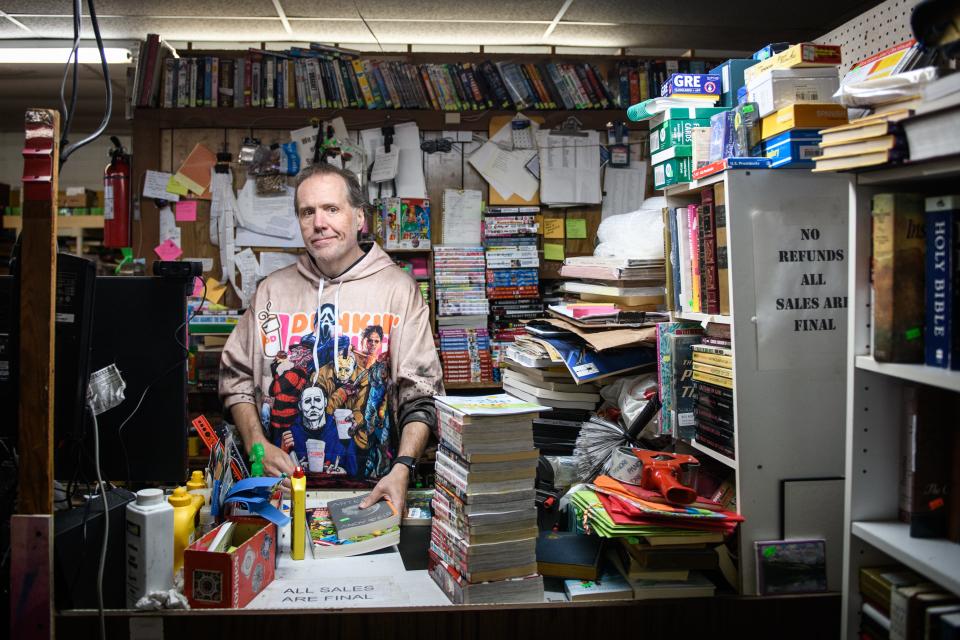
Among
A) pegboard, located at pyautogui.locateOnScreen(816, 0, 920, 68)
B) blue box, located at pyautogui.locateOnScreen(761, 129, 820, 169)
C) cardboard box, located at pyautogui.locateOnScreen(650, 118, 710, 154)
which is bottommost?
blue box, located at pyautogui.locateOnScreen(761, 129, 820, 169)

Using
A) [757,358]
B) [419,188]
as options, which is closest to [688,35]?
[419,188]

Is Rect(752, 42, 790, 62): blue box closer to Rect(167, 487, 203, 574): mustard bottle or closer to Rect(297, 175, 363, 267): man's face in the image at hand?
Rect(297, 175, 363, 267): man's face

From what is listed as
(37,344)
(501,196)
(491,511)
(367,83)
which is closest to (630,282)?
(491,511)

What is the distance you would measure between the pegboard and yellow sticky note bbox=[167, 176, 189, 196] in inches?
131

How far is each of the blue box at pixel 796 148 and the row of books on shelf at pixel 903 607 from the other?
0.80 m

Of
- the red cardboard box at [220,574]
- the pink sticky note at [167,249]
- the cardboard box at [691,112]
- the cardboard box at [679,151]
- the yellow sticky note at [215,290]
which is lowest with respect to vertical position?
the red cardboard box at [220,574]

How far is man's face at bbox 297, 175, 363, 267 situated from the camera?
2.44 meters

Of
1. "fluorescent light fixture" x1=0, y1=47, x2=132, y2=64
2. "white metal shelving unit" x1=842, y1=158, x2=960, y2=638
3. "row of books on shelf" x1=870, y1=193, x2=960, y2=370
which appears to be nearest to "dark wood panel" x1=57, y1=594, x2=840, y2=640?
"white metal shelving unit" x1=842, y1=158, x2=960, y2=638

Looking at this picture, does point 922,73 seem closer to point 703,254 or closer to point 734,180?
point 734,180

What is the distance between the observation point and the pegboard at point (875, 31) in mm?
1610

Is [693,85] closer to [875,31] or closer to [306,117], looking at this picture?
[875,31]

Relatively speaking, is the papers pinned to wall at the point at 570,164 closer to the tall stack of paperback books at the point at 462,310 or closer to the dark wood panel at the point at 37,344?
the tall stack of paperback books at the point at 462,310

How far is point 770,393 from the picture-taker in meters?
1.54

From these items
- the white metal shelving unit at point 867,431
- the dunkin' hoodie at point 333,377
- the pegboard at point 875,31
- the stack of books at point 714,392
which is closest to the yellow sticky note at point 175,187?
the dunkin' hoodie at point 333,377
